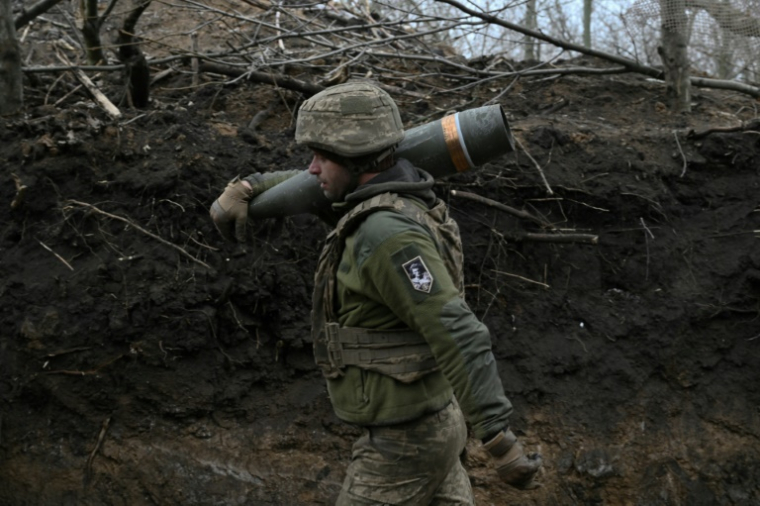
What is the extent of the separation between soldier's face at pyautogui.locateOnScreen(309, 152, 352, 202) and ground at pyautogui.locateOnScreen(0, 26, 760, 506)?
1770mm

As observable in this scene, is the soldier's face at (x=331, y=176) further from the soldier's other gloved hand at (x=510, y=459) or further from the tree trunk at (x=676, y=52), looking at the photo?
the tree trunk at (x=676, y=52)

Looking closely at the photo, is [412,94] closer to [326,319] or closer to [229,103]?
[229,103]

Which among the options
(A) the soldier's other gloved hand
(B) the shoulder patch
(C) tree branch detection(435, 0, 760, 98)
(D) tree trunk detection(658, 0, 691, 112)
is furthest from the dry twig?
(D) tree trunk detection(658, 0, 691, 112)

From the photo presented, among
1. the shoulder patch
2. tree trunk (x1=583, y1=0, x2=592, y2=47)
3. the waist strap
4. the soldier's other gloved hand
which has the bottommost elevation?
tree trunk (x1=583, y1=0, x2=592, y2=47)

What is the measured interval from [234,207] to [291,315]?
57.6 inches

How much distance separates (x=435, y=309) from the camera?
8.66ft

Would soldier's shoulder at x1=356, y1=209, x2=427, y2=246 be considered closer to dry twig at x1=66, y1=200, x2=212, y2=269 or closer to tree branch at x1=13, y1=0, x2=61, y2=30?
dry twig at x1=66, y1=200, x2=212, y2=269

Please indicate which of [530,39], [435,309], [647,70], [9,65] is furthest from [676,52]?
[9,65]

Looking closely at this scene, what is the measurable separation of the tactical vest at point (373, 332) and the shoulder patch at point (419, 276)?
0.21m

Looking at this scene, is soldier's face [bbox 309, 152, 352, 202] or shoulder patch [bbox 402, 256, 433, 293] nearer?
shoulder patch [bbox 402, 256, 433, 293]

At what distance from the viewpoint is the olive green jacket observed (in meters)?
2.60

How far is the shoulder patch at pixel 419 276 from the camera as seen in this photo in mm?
2645

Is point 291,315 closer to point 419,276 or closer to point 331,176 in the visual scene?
point 331,176

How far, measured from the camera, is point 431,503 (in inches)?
121
